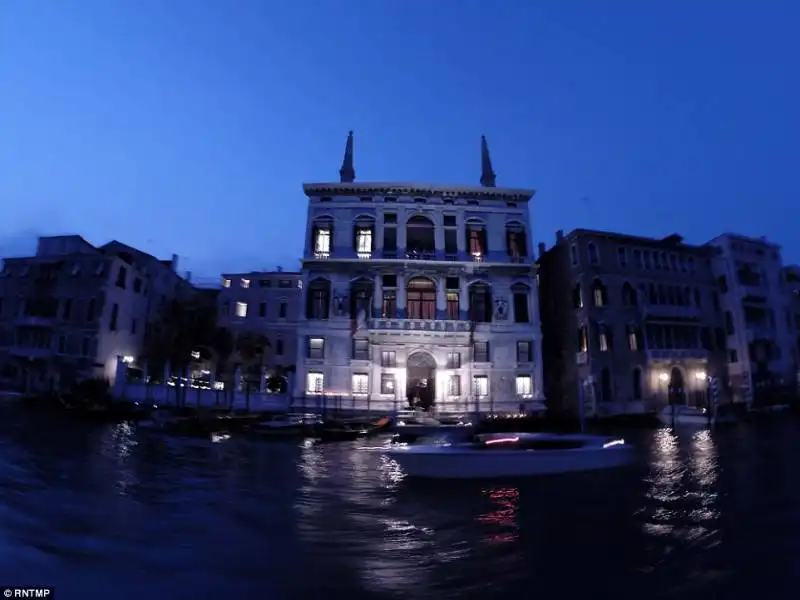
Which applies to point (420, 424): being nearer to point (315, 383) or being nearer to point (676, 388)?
point (315, 383)

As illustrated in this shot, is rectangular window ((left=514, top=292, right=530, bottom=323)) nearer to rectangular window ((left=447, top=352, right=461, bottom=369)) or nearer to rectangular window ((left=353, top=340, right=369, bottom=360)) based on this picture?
rectangular window ((left=447, top=352, right=461, bottom=369))

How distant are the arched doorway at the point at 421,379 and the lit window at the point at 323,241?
9.97 m

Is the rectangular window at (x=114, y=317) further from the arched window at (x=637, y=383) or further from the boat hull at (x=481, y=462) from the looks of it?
the arched window at (x=637, y=383)

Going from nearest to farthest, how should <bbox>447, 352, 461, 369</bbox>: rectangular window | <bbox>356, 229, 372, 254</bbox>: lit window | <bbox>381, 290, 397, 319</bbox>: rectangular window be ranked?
<bbox>447, 352, 461, 369</bbox>: rectangular window < <bbox>381, 290, 397, 319</bbox>: rectangular window < <bbox>356, 229, 372, 254</bbox>: lit window

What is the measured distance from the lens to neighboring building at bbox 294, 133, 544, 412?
107 feet

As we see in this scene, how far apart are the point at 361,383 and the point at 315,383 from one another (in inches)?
123

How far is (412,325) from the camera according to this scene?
32.5 m

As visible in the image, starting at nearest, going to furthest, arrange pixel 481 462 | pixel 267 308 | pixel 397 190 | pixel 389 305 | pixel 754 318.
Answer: pixel 481 462 < pixel 389 305 < pixel 397 190 < pixel 754 318 < pixel 267 308

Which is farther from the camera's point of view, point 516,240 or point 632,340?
point 632,340

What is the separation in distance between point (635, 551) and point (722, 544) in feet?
5.34

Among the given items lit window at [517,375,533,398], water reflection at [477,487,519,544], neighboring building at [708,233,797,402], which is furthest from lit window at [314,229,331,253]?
neighboring building at [708,233,797,402]

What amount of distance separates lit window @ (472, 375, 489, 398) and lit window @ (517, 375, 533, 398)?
2.31m

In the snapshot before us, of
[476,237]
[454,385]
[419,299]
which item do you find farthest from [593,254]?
[454,385]

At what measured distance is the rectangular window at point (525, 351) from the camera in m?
33.8
